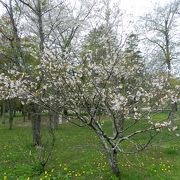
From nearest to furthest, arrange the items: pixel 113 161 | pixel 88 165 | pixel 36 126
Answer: pixel 113 161, pixel 88 165, pixel 36 126

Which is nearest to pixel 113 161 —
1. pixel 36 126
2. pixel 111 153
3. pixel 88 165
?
pixel 111 153

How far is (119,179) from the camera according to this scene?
6.61 metres

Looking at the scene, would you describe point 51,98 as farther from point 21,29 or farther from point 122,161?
point 21,29

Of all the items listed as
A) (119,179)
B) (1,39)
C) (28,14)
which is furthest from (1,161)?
(1,39)

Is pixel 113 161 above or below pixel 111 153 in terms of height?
below

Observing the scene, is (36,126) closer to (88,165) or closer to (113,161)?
(88,165)

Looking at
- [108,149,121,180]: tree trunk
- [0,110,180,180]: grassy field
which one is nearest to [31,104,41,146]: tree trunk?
[0,110,180,180]: grassy field

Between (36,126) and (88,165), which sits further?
(36,126)

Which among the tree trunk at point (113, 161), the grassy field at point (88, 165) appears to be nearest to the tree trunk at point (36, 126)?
the grassy field at point (88, 165)

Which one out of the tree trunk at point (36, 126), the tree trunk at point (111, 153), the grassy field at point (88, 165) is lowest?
the grassy field at point (88, 165)

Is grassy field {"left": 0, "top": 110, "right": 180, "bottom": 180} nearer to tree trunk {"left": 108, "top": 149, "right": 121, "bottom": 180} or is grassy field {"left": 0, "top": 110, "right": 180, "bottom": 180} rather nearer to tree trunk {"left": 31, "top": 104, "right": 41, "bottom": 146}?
tree trunk {"left": 108, "top": 149, "right": 121, "bottom": 180}

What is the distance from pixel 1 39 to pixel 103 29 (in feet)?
21.0

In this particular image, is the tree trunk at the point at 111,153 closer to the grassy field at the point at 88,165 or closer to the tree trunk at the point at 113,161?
the tree trunk at the point at 113,161

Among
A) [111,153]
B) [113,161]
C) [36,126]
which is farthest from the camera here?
[36,126]
